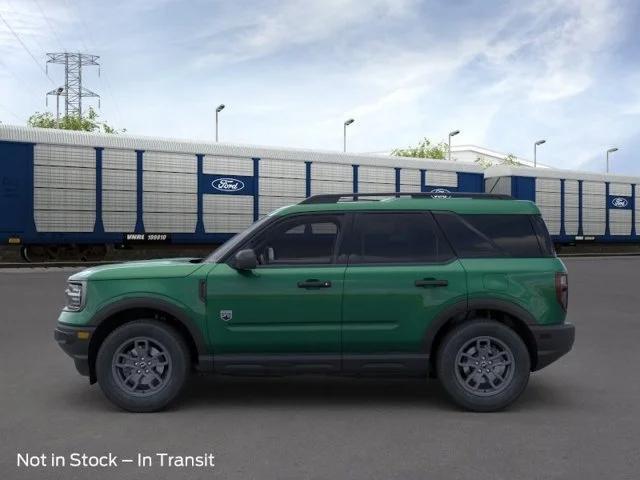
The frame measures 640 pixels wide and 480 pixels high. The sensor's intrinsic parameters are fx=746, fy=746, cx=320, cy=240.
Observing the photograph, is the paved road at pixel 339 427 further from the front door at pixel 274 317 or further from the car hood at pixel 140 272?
the car hood at pixel 140 272

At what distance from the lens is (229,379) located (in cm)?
711

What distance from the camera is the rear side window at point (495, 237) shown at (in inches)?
237

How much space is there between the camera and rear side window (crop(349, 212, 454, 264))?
6.00 metres

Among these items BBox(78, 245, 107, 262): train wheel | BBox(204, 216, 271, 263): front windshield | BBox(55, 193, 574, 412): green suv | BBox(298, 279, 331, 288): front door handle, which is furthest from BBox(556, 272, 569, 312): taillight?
BBox(78, 245, 107, 262): train wheel

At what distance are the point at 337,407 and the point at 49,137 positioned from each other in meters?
19.9

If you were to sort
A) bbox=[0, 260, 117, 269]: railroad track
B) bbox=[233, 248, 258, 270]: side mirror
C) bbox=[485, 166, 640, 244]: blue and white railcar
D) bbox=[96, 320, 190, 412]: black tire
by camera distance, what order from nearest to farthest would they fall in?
bbox=[233, 248, 258, 270]: side mirror, bbox=[96, 320, 190, 412]: black tire, bbox=[0, 260, 117, 269]: railroad track, bbox=[485, 166, 640, 244]: blue and white railcar

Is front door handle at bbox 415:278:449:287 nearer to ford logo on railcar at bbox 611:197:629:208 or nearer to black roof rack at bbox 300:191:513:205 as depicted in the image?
black roof rack at bbox 300:191:513:205

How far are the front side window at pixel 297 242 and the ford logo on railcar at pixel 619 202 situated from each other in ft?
114

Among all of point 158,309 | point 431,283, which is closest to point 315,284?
point 431,283

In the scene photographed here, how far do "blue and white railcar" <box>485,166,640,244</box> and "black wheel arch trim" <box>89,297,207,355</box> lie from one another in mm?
27846

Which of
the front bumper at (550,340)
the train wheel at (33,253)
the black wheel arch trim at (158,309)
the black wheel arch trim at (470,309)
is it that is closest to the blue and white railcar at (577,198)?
the train wheel at (33,253)

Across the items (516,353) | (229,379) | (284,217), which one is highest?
(284,217)

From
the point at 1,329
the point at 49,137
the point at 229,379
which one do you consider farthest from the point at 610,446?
the point at 49,137

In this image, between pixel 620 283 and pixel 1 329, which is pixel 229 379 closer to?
pixel 1 329
